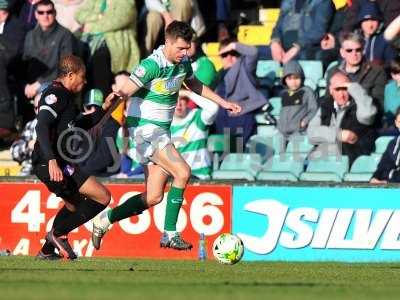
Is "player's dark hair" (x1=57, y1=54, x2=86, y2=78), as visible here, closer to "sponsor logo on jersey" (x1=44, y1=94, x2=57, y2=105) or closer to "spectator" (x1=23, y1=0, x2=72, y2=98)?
"sponsor logo on jersey" (x1=44, y1=94, x2=57, y2=105)

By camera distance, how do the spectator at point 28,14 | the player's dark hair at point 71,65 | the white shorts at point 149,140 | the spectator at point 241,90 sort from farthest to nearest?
the spectator at point 28,14, the spectator at point 241,90, the white shorts at point 149,140, the player's dark hair at point 71,65

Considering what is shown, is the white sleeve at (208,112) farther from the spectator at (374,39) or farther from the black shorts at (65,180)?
the black shorts at (65,180)

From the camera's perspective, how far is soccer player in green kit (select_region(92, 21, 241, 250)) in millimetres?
13250

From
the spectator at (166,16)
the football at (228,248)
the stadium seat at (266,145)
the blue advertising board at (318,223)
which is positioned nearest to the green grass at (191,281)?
the football at (228,248)

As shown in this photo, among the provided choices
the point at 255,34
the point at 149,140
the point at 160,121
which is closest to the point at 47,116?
the point at 149,140

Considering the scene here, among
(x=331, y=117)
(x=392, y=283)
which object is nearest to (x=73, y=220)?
(x=392, y=283)

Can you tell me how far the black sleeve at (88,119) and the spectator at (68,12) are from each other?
6591 mm

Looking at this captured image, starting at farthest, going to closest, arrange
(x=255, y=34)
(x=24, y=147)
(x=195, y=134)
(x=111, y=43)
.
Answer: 1. (x=255, y=34)
2. (x=111, y=43)
3. (x=24, y=147)
4. (x=195, y=134)

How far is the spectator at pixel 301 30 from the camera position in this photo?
18.8 metres

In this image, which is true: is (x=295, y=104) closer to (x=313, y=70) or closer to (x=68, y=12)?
Result: (x=313, y=70)

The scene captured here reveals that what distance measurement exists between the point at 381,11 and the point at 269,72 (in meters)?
2.04

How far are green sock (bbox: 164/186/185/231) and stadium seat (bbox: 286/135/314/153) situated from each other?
4411 mm

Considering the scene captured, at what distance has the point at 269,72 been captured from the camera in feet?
63.0

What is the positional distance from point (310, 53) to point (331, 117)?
191 cm
